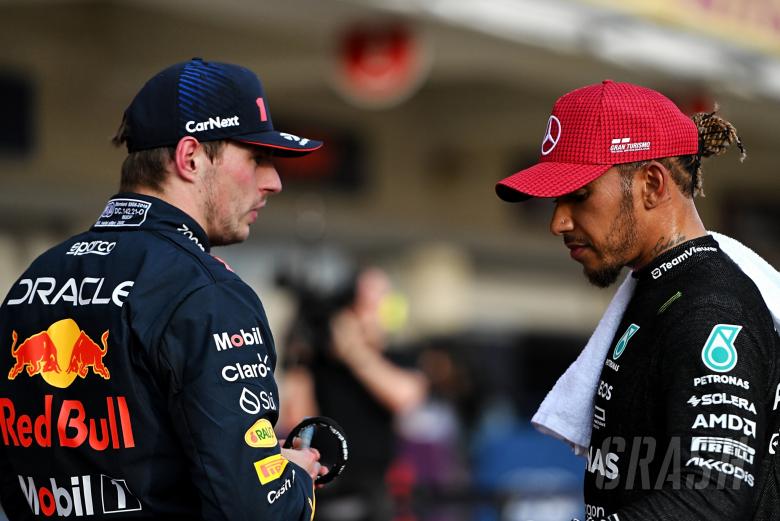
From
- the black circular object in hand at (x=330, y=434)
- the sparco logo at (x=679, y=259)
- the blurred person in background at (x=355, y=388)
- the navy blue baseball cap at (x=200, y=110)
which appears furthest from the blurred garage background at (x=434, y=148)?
the sparco logo at (x=679, y=259)

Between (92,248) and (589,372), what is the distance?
3.39 ft

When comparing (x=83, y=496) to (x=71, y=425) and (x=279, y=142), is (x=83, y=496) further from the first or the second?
(x=279, y=142)

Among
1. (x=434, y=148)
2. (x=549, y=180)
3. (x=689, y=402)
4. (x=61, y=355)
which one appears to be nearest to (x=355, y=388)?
(x=61, y=355)

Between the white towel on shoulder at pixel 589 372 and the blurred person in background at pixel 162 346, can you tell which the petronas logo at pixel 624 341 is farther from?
the blurred person in background at pixel 162 346

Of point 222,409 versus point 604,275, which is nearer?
point 222,409

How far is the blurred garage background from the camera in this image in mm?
7695

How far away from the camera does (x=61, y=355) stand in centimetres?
247

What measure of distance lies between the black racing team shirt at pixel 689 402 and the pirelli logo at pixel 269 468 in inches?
24.1

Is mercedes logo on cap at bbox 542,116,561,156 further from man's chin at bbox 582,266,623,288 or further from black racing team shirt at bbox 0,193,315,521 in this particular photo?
black racing team shirt at bbox 0,193,315,521

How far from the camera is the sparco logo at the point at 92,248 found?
251 cm

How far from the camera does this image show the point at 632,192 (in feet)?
7.90

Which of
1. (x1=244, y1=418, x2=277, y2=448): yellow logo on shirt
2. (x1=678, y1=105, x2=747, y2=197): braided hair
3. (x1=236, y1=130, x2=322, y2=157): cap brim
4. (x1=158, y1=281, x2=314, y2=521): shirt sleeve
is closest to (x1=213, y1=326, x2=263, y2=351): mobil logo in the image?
(x1=158, y1=281, x2=314, y2=521): shirt sleeve

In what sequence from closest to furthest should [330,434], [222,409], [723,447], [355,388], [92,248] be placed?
[723,447] < [222,409] < [92,248] < [330,434] < [355,388]

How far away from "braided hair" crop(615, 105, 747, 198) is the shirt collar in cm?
85
